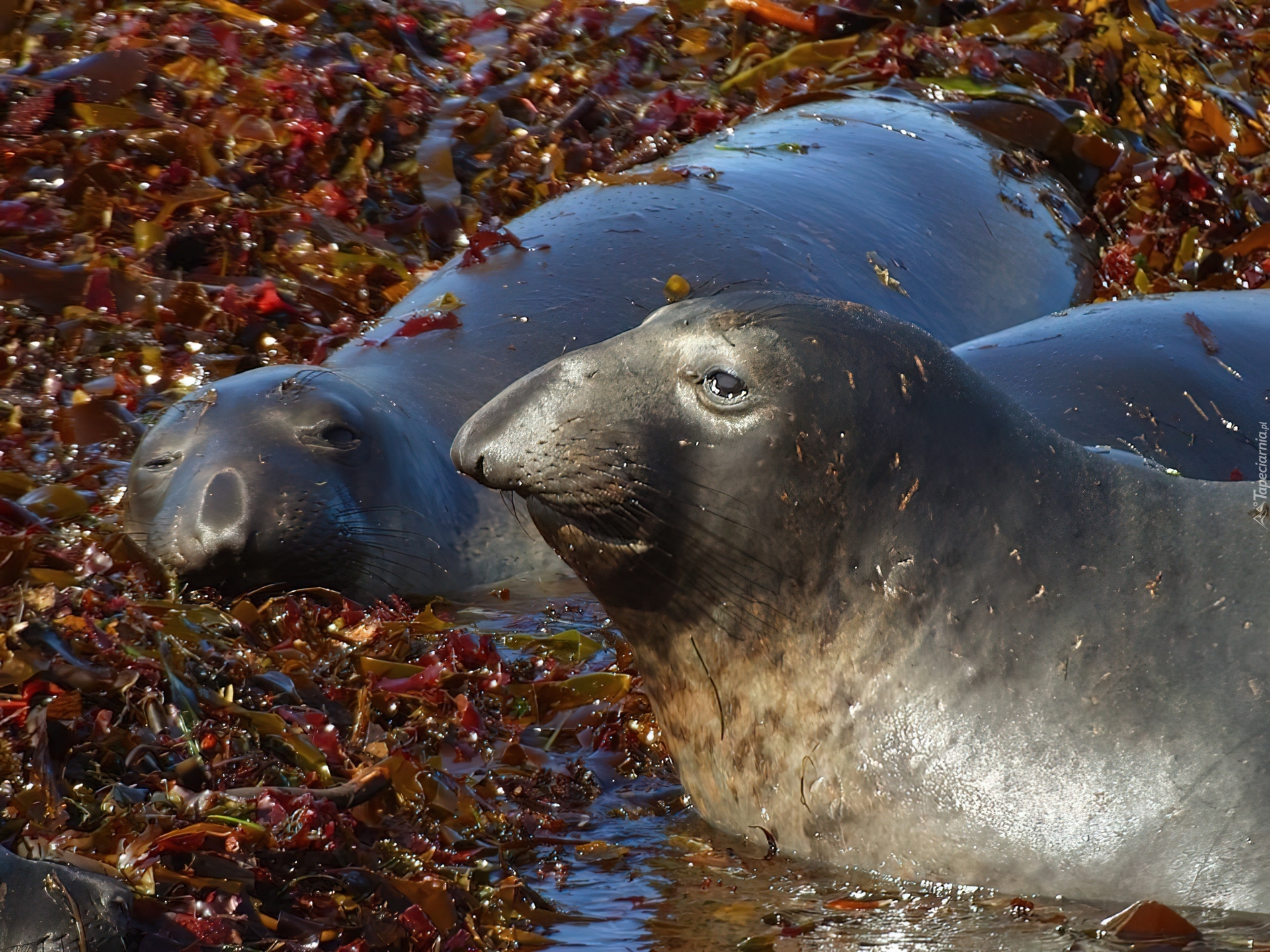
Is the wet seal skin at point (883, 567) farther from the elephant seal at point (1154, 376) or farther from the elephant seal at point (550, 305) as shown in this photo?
the elephant seal at point (550, 305)

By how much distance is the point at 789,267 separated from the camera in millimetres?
6867

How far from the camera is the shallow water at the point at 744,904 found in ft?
10.3

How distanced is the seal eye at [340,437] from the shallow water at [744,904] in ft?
7.38

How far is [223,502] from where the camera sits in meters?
5.53

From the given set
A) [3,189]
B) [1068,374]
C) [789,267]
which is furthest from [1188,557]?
[3,189]

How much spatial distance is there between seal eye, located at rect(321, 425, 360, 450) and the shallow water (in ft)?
Result: 7.38

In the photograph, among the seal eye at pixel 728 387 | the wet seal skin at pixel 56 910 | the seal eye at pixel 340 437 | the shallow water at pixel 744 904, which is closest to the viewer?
the wet seal skin at pixel 56 910

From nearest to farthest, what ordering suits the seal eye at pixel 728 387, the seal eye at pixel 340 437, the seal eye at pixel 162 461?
the seal eye at pixel 728 387 → the seal eye at pixel 162 461 → the seal eye at pixel 340 437

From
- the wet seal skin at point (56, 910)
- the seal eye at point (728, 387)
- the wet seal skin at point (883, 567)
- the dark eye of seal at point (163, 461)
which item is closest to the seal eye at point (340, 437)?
the dark eye of seal at point (163, 461)

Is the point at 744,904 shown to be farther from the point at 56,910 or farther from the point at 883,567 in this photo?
the point at 56,910

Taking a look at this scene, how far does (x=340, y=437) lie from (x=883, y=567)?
279 cm

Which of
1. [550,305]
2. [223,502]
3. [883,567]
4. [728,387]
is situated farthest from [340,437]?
[883,567]

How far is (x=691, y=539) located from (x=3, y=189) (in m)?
5.21

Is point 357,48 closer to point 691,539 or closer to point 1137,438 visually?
point 1137,438
